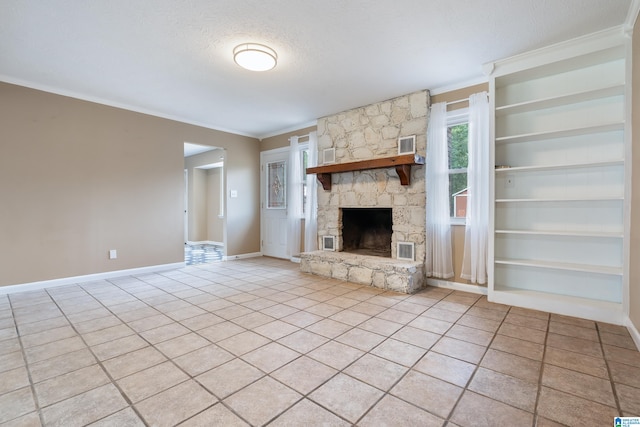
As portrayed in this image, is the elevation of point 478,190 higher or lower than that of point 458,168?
lower

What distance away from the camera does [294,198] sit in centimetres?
544

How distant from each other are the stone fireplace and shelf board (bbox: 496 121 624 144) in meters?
0.99

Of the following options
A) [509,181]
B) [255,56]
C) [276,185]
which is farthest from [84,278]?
[509,181]

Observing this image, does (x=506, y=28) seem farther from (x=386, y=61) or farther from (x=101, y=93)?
(x=101, y=93)

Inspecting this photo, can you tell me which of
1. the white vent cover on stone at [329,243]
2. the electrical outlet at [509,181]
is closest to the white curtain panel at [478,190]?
the electrical outlet at [509,181]

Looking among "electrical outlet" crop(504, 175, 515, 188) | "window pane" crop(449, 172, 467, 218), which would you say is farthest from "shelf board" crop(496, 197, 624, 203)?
"window pane" crop(449, 172, 467, 218)

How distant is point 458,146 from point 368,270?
1.97 meters

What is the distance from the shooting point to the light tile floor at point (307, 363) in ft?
4.71

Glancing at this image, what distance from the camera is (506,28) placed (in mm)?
2521

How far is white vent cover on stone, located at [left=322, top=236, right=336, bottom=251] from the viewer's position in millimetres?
4711

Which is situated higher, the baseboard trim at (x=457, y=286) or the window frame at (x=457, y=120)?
the window frame at (x=457, y=120)

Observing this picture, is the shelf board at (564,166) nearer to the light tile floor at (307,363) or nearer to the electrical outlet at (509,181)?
the electrical outlet at (509,181)

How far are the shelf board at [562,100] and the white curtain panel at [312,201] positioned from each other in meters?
2.79

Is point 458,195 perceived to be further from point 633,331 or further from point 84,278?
point 84,278
